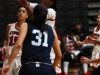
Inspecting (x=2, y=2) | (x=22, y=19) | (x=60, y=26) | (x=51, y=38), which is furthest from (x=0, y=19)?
(x=51, y=38)

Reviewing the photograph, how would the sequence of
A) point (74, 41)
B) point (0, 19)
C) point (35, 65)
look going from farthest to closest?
point (0, 19)
point (74, 41)
point (35, 65)

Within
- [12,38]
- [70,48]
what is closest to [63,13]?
[70,48]

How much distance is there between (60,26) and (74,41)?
181 centimetres

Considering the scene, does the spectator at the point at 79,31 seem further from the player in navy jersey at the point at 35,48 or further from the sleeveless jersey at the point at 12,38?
the player in navy jersey at the point at 35,48

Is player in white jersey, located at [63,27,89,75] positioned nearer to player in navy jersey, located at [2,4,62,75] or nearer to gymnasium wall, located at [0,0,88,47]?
gymnasium wall, located at [0,0,88,47]

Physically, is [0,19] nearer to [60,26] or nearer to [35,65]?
[60,26]

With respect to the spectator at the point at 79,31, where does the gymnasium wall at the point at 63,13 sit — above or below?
above

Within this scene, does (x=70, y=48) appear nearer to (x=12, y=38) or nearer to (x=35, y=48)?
(x=12, y=38)

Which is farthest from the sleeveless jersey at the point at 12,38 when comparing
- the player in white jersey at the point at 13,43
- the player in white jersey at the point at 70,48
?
the player in white jersey at the point at 70,48

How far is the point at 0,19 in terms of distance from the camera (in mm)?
14164

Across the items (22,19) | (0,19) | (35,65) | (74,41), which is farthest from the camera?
(0,19)

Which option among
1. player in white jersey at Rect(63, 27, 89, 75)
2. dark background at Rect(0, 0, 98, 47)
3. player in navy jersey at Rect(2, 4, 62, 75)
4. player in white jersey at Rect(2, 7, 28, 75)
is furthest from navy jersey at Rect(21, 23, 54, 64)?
dark background at Rect(0, 0, 98, 47)

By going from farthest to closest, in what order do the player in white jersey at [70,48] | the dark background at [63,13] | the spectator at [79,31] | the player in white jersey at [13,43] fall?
the dark background at [63,13] → the spectator at [79,31] → the player in white jersey at [70,48] → the player in white jersey at [13,43]

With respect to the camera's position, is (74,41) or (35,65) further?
(74,41)
